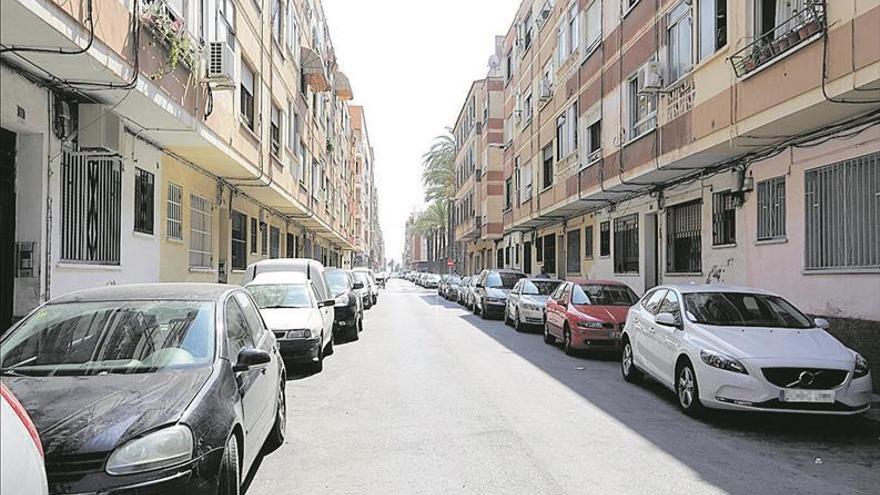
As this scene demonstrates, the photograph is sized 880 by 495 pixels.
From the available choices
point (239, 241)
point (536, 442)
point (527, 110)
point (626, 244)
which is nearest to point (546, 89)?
point (527, 110)

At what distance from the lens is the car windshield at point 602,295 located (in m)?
13.8

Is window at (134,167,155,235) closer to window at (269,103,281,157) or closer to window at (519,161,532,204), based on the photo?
window at (269,103,281,157)

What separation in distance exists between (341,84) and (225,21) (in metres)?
22.4

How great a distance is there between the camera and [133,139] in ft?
35.6

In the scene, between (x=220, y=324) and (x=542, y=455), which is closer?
(x=220, y=324)

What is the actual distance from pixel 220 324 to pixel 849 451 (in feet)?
19.4

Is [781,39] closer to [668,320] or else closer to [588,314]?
[668,320]

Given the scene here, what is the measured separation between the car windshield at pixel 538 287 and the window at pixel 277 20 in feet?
32.3

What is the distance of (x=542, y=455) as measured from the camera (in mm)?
6066

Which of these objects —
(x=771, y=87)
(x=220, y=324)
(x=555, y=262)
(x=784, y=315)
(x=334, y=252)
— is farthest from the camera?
(x=334, y=252)

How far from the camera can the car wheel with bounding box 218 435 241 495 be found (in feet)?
13.4

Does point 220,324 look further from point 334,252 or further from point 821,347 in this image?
point 334,252

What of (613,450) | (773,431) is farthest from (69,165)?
(773,431)

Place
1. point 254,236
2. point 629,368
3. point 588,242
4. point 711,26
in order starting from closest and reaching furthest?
point 629,368 < point 711,26 < point 254,236 < point 588,242
